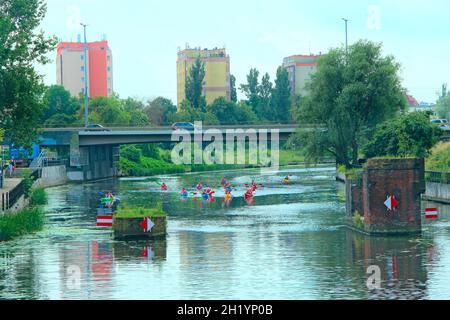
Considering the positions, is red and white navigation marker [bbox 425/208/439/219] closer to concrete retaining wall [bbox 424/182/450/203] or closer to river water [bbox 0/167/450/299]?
river water [bbox 0/167/450/299]

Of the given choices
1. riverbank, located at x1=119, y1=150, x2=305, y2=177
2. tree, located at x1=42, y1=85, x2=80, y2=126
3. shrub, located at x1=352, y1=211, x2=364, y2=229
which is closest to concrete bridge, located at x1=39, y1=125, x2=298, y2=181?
riverbank, located at x1=119, y1=150, x2=305, y2=177

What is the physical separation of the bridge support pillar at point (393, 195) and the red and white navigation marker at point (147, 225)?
11293 mm

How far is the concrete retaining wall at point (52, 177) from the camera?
347 ft

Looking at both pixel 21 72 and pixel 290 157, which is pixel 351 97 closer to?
pixel 21 72

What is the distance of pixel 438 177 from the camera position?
242ft

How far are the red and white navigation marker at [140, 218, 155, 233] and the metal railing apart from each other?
97.3ft

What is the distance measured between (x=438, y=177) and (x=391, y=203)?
2567 centimetres

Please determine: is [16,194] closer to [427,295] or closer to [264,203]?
[264,203]

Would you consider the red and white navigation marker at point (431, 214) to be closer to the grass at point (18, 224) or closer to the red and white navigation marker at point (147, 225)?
the red and white navigation marker at point (147, 225)

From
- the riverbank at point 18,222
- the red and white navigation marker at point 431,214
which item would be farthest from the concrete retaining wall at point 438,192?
the riverbank at point 18,222

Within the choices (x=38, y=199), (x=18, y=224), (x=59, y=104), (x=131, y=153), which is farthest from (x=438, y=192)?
(x=59, y=104)

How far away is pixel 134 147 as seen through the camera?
148625mm

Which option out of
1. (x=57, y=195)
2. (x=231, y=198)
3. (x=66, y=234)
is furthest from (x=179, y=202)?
(x=66, y=234)

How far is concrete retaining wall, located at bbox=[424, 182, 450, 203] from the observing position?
71.5 metres
